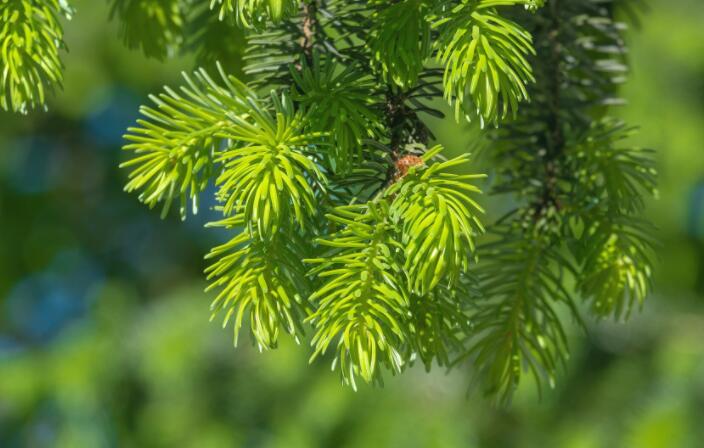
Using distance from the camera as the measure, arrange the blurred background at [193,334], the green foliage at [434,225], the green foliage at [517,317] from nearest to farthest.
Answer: the green foliage at [434,225] < the green foliage at [517,317] < the blurred background at [193,334]

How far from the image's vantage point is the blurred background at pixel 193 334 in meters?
1.61

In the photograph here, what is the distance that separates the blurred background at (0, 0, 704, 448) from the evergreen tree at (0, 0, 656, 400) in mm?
935

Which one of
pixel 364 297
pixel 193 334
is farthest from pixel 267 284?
pixel 193 334

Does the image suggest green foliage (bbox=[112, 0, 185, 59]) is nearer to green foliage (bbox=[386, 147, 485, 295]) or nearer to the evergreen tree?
the evergreen tree

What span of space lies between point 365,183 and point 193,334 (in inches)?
60.8

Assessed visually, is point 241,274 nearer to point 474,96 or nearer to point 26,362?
point 474,96

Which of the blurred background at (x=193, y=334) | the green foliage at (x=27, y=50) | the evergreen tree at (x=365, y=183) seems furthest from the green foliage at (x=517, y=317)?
the blurred background at (x=193, y=334)

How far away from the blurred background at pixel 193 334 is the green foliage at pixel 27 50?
1095mm

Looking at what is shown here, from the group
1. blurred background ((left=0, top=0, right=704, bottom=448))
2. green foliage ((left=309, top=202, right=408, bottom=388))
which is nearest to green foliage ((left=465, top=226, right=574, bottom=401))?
green foliage ((left=309, top=202, right=408, bottom=388))

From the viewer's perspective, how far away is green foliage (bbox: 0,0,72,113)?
0.34m

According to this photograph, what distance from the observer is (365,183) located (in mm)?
338

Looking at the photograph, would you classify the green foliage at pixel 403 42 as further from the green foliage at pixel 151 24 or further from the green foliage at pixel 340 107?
the green foliage at pixel 151 24

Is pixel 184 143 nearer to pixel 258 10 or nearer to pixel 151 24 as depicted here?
pixel 258 10

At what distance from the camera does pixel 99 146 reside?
2.65m
